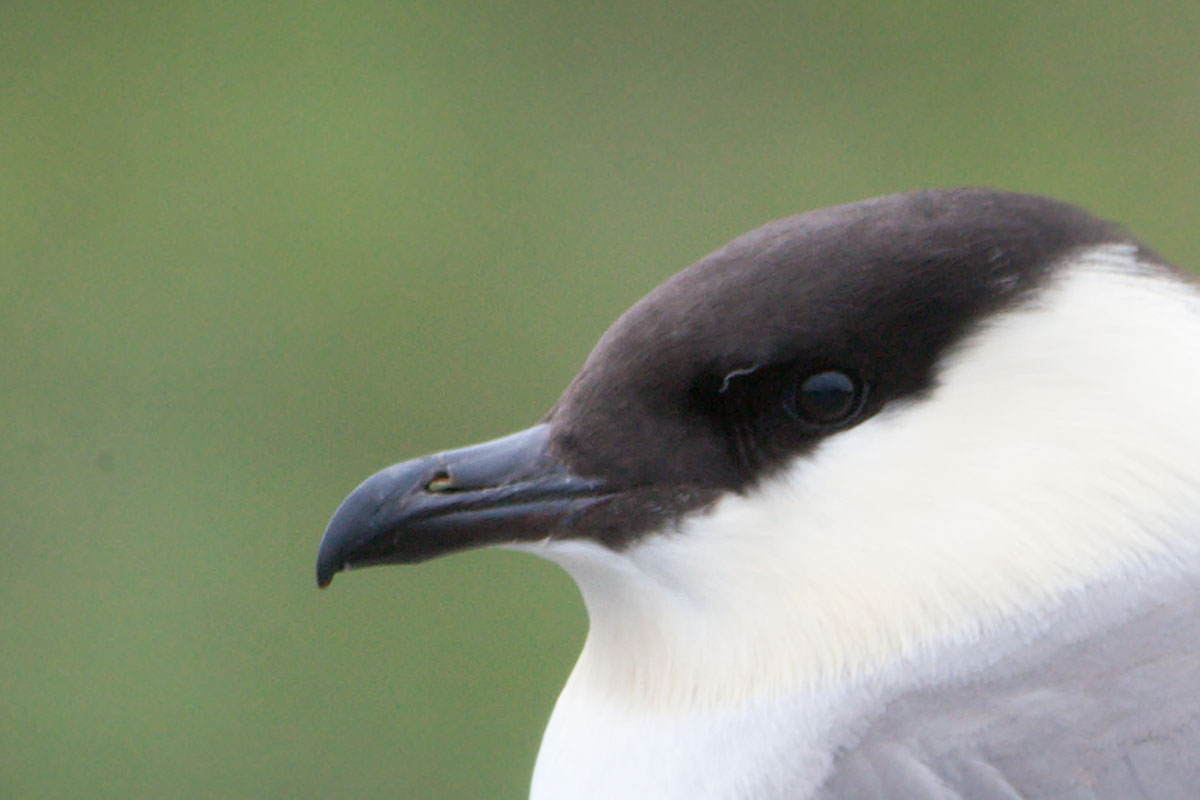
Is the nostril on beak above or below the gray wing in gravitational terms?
above

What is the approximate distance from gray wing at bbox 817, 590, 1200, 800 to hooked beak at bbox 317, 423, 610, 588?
318 millimetres

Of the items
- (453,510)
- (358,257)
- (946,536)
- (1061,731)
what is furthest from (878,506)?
(358,257)

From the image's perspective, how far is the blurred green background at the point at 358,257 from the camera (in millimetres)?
3354

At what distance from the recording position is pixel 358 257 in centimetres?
416

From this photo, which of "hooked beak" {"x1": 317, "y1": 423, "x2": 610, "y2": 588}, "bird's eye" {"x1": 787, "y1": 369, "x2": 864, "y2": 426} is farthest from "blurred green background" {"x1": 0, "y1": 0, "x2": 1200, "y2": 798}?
"bird's eye" {"x1": 787, "y1": 369, "x2": 864, "y2": 426}

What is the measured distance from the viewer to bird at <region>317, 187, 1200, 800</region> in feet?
4.71

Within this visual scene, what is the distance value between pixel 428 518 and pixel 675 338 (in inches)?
10.2

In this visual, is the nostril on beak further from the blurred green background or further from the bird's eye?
the blurred green background

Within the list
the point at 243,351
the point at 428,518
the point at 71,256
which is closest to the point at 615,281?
the point at 243,351

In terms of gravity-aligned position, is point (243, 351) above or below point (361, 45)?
below

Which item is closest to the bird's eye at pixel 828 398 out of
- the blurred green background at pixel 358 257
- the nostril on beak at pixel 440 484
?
the nostril on beak at pixel 440 484

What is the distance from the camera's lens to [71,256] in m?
4.17

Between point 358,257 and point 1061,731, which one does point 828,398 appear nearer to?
point 1061,731

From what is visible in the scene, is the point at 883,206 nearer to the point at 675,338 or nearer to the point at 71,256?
the point at 675,338
